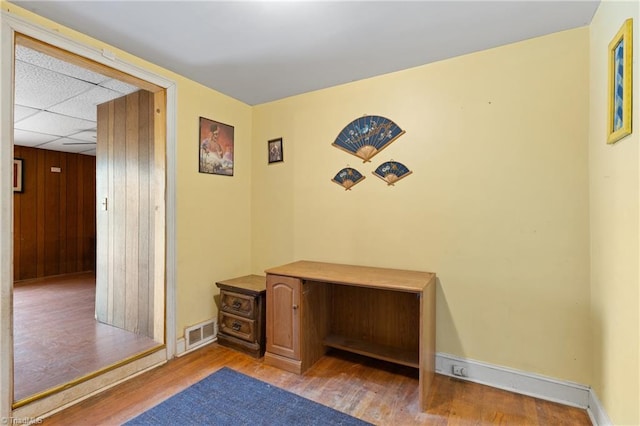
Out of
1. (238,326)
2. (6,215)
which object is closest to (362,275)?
(238,326)

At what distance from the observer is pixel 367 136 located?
2.71m

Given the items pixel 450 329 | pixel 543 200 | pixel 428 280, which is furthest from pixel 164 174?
pixel 543 200

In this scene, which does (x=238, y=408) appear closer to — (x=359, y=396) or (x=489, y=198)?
(x=359, y=396)

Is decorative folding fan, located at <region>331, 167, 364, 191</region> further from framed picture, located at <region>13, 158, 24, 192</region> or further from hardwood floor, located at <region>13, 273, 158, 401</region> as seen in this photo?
framed picture, located at <region>13, 158, 24, 192</region>

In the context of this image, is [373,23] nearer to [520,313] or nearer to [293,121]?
[293,121]

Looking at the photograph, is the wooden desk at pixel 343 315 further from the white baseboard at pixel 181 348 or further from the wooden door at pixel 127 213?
the wooden door at pixel 127 213

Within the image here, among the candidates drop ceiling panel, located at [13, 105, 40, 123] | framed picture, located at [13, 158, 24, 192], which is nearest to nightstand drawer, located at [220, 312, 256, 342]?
drop ceiling panel, located at [13, 105, 40, 123]

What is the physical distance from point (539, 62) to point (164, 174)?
3.04 metres

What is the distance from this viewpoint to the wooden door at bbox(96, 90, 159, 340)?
286 centimetres

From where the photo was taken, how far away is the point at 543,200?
2068 millimetres

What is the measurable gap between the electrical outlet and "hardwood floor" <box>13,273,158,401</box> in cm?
253

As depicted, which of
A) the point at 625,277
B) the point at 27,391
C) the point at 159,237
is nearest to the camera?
A: the point at 625,277

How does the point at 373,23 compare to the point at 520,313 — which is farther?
the point at 520,313

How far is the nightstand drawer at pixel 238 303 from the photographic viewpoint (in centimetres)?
270
